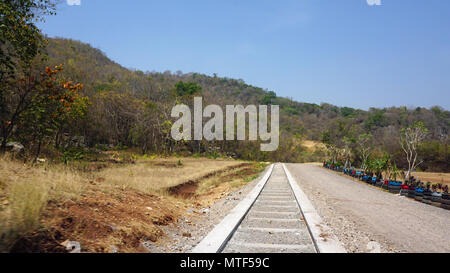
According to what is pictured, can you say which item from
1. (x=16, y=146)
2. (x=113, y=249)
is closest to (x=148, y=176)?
(x=16, y=146)

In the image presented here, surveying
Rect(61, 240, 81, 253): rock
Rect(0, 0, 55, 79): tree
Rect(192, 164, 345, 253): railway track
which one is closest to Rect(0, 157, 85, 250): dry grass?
Rect(61, 240, 81, 253): rock

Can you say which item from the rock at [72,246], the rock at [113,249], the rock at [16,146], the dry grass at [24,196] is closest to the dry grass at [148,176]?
the dry grass at [24,196]

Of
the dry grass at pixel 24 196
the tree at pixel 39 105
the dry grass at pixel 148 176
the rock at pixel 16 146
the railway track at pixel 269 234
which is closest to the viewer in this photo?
the dry grass at pixel 24 196

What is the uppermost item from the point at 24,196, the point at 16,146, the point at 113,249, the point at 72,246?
the point at 16,146

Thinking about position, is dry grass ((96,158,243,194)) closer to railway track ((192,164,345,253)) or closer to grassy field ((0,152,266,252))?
grassy field ((0,152,266,252))

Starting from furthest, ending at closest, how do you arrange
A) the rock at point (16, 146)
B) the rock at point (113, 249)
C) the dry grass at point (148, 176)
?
1. the rock at point (16, 146)
2. the dry grass at point (148, 176)
3. the rock at point (113, 249)

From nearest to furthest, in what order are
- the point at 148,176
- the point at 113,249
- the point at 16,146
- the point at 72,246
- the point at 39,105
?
the point at 72,246 < the point at 113,249 < the point at 39,105 < the point at 16,146 < the point at 148,176

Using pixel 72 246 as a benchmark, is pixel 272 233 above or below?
below

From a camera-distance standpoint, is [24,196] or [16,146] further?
[16,146]

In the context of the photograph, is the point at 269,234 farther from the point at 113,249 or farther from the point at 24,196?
the point at 24,196

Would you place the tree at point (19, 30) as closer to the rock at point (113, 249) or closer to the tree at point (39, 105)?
the tree at point (39, 105)

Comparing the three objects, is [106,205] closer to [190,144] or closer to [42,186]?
[42,186]

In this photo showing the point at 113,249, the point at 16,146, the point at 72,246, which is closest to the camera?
the point at 72,246

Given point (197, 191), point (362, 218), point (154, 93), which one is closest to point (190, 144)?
point (154, 93)
